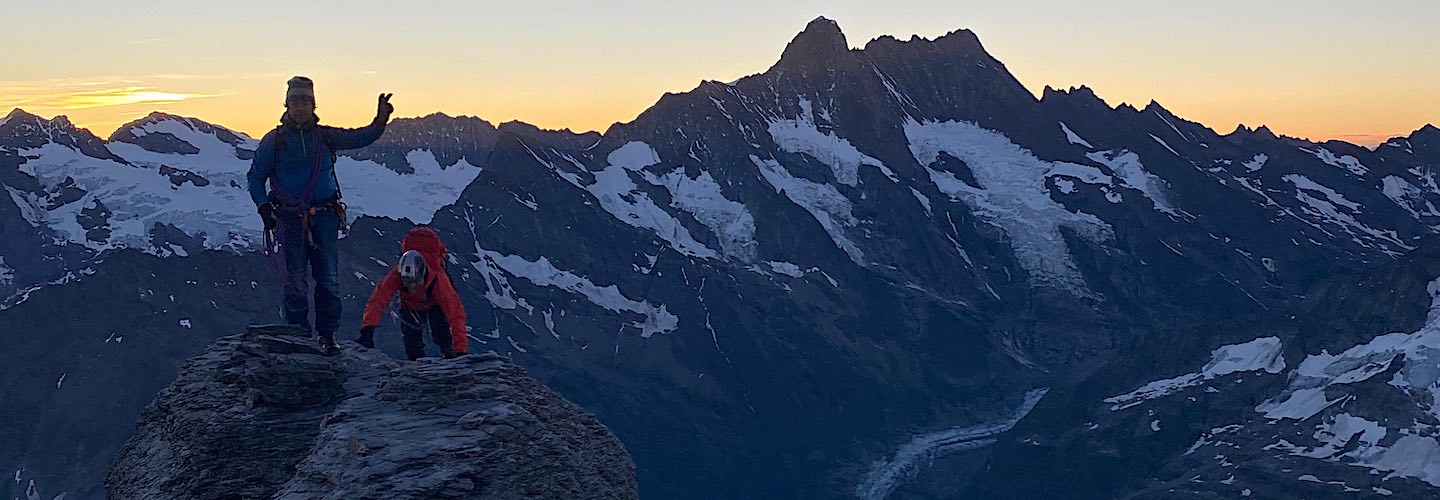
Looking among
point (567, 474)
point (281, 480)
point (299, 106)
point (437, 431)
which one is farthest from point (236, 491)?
point (299, 106)

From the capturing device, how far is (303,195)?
29047 millimetres

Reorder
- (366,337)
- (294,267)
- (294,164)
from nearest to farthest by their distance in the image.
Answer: (294,164)
(294,267)
(366,337)

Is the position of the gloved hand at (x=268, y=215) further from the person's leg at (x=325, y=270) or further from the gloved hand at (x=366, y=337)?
the gloved hand at (x=366, y=337)

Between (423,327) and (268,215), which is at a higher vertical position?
(268,215)

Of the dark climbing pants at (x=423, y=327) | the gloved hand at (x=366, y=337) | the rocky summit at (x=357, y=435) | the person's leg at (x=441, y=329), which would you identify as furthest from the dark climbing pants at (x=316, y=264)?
the person's leg at (x=441, y=329)

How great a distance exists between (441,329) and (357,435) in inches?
232

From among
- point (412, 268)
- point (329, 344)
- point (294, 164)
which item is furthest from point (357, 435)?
point (294, 164)

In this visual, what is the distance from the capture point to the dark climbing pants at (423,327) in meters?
28.8

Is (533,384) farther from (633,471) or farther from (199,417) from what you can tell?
(199,417)

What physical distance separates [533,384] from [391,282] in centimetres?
426

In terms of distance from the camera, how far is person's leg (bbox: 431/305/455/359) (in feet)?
94.4

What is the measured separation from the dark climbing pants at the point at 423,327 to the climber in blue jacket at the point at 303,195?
1446mm

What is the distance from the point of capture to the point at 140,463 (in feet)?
89.4

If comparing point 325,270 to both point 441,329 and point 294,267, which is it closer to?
point 294,267
